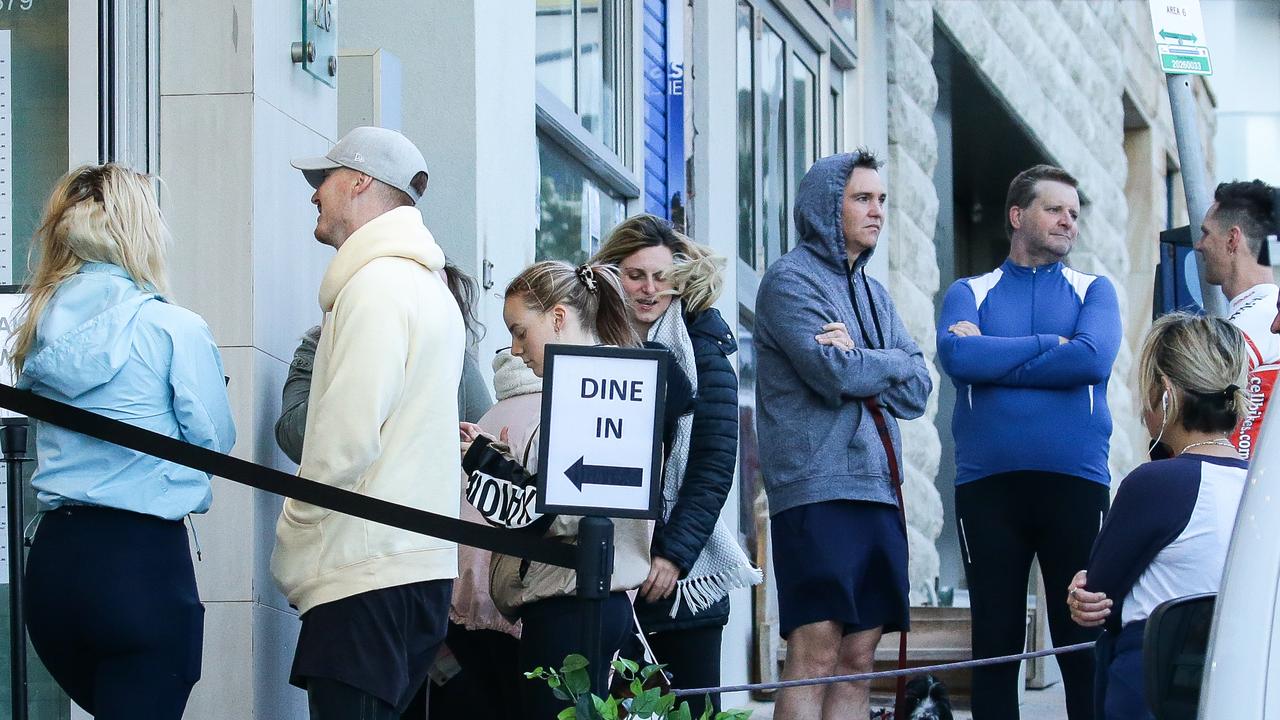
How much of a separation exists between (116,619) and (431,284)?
3.40 feet

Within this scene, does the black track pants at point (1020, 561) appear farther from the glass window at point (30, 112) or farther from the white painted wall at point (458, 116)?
the glass window at point (30, 112)

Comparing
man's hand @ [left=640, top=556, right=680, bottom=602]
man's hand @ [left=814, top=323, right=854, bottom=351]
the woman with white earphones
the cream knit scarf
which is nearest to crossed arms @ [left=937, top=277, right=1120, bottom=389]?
man's hand @ [left=814, top=323, right=854, bottom=351]

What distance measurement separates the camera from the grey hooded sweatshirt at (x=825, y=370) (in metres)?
5.77

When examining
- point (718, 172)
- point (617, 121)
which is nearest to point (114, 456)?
point (617, 121)

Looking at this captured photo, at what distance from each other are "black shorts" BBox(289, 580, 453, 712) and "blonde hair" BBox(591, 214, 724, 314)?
150cm

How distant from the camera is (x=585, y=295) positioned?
481cm

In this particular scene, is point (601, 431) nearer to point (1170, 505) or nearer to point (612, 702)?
point (612, 702)

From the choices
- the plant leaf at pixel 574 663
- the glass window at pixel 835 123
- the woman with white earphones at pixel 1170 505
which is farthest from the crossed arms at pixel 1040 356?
the glass window at pixel 835 123

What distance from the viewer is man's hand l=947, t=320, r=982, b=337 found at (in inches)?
255

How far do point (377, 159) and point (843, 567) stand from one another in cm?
187

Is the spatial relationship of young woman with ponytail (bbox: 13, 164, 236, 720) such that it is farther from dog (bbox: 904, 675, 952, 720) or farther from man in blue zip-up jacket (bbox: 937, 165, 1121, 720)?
dog (bbox: 904, 675, 952, 720)

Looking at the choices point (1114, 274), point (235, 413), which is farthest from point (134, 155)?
point (1114, 274)

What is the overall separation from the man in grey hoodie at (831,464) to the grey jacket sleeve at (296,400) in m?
1.44

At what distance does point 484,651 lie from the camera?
5.23m
